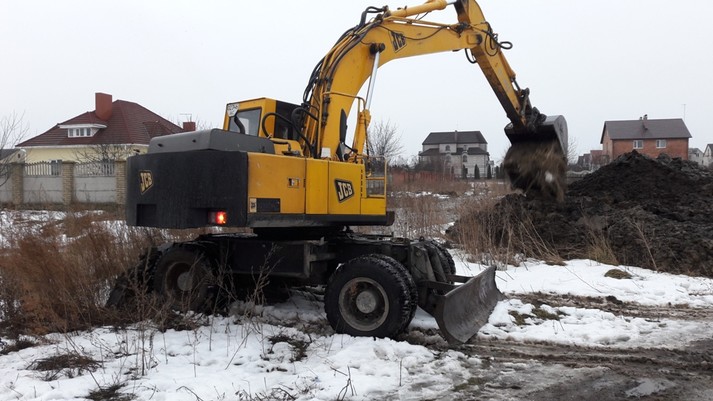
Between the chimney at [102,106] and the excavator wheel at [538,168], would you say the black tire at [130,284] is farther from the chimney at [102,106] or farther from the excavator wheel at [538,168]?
the chimney at [102,106]

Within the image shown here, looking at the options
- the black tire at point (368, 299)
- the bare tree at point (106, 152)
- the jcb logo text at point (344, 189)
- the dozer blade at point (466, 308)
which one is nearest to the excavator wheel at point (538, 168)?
the dozer blade at point (466, 308)

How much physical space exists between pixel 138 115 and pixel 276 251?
3632 centimetres

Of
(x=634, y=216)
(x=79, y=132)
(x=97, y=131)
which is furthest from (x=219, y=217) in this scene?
(x=79, y=132)

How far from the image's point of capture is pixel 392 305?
18.6 ft

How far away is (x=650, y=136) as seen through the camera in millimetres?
68938

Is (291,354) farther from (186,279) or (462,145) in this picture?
(462,145)

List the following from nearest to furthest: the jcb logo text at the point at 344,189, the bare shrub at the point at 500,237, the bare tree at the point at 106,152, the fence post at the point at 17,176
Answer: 1. the jcb logo text at the point at 344,189
2. the bare shrub at the point at 500,237
3. the fence post at the point at 17,176
4. the bare tree at the point at 106,152

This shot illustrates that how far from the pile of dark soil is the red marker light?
7.76 metres

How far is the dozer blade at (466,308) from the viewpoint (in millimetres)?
5508

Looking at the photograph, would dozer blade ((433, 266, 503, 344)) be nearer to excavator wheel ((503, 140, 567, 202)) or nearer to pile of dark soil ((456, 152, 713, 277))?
pile of dark soil ((456, 152, 713, 277))

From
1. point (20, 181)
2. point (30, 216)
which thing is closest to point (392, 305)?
point (30, 216)

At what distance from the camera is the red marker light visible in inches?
219

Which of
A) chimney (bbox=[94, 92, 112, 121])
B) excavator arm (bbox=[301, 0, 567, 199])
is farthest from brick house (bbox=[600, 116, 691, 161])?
excavator arm (bbox=[301, 0, 567, 199])

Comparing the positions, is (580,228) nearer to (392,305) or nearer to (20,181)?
(392,305)
